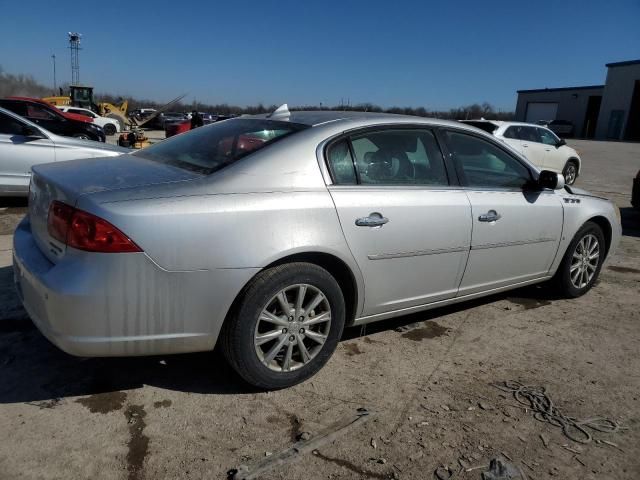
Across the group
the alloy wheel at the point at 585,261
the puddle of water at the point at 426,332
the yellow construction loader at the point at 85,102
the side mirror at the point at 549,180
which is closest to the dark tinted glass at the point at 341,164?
the puddle of water at the point at 426,332

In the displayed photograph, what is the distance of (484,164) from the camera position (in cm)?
386

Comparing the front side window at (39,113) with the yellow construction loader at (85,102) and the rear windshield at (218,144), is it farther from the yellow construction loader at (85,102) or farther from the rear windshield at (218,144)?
the yellow construction loader at (85,102)

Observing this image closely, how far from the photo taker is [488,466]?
2.36 metres

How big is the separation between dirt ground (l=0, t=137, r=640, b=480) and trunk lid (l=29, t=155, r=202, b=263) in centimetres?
81

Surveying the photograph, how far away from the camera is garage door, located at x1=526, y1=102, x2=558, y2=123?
59394 millimetres

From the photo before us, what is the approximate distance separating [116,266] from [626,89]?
56377mm

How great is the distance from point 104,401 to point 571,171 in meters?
14.1

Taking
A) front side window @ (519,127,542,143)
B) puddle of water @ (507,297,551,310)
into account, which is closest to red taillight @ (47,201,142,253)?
puddle of water @ (507,297,551,310)

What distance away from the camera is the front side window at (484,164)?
11.9 ft

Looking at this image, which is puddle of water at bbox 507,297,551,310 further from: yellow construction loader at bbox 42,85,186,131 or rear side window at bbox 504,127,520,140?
yellow construction loader at bbox 42,85,186,131

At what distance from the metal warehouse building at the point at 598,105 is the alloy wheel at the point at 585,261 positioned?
5141 cm

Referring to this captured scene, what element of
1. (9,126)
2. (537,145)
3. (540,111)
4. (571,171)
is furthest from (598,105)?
(9,126)

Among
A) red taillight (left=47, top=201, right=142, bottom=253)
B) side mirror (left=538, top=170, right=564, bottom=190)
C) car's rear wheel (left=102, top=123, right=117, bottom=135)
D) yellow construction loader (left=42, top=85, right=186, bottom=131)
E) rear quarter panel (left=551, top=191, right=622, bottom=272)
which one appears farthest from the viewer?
yellow construction loader (left=42, top=85, right=186, bottom=131)

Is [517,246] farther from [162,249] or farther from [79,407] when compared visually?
[79,407]
